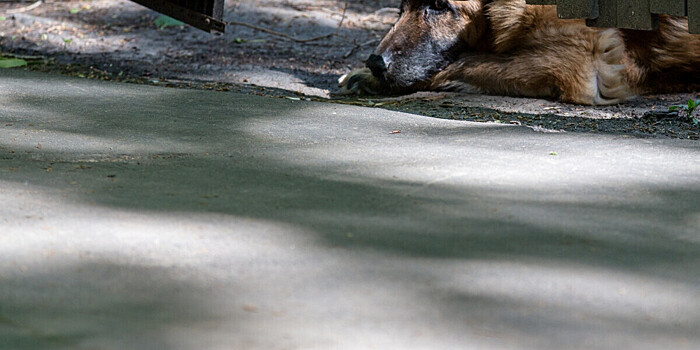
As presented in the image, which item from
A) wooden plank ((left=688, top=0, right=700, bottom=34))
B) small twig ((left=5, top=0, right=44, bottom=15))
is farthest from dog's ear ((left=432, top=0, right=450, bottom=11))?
small twig ((left=5, top=0, right=44, bottom=15))

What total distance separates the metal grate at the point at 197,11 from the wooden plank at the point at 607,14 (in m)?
2.45

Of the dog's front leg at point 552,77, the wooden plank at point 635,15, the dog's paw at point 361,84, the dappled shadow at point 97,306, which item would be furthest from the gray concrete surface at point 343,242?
the dog's paw at point 361,84

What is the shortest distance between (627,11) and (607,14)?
10 cm

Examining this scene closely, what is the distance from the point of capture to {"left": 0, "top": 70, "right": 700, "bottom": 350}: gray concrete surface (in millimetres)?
1442

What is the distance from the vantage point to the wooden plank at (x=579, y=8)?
13.1 ft

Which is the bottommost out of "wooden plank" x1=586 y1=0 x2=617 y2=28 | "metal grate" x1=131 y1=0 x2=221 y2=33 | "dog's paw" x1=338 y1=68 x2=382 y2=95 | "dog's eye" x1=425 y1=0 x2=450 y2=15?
"dog's paw" x1=338 y1=68 x2=382 y2=95

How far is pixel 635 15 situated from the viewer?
153 inches

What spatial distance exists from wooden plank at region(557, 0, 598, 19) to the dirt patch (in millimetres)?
527

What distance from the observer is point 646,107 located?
180 inches

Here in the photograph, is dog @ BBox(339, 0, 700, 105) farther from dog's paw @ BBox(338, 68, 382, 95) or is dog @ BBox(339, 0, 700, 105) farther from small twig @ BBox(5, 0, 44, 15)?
small twig @ BBox(5, 0, 44, 15)

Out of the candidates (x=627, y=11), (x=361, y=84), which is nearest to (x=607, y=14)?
(x=627, y=11)

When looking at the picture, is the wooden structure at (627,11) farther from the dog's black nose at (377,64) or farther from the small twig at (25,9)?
the small twig at (25,9)

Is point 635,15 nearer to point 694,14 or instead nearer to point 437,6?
point 694,14

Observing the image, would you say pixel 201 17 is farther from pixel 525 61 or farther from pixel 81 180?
pixel 81 180
